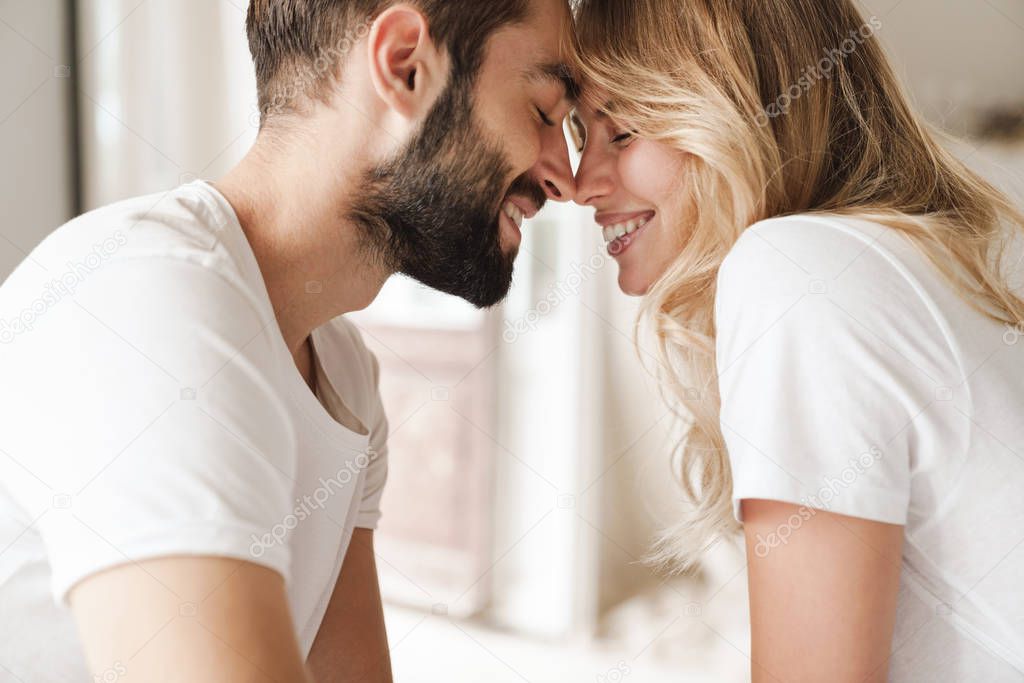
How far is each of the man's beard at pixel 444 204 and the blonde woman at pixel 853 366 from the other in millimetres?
268

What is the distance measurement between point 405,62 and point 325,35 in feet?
0.38

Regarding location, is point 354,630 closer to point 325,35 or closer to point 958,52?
point 325,35

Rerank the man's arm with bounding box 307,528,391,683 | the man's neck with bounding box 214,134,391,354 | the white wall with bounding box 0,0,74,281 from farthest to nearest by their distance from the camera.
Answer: the white wall with bounding box 0,0,74,281 → the man's arm with bounding box 307,528,391,683 → the man's neck with bounding box 214,134,391,354

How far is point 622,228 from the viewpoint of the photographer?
4.43ft

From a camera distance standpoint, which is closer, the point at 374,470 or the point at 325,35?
the point at 325,35

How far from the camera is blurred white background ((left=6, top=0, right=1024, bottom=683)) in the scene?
7.73 ft

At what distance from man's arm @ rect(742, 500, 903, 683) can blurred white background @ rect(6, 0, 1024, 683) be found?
1.59 meters

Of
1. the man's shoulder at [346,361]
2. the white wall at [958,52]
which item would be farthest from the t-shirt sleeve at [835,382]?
the white wall at [958,52]

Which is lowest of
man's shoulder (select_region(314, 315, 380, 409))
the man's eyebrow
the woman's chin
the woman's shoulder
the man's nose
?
man's shoulder (select_region(314, 315, 380, 409))

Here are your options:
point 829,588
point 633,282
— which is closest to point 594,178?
point 633,282

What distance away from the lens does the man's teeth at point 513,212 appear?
1.32 metres

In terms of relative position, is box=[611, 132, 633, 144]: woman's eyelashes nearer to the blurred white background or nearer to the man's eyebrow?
the man's eyebrow

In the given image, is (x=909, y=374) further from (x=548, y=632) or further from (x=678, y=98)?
(x=548, y=632)

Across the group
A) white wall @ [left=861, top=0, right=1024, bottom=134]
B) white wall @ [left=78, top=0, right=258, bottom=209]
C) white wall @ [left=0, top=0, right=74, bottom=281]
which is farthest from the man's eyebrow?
white wall @ [left=78, top=0, right=258, bottom=209]
